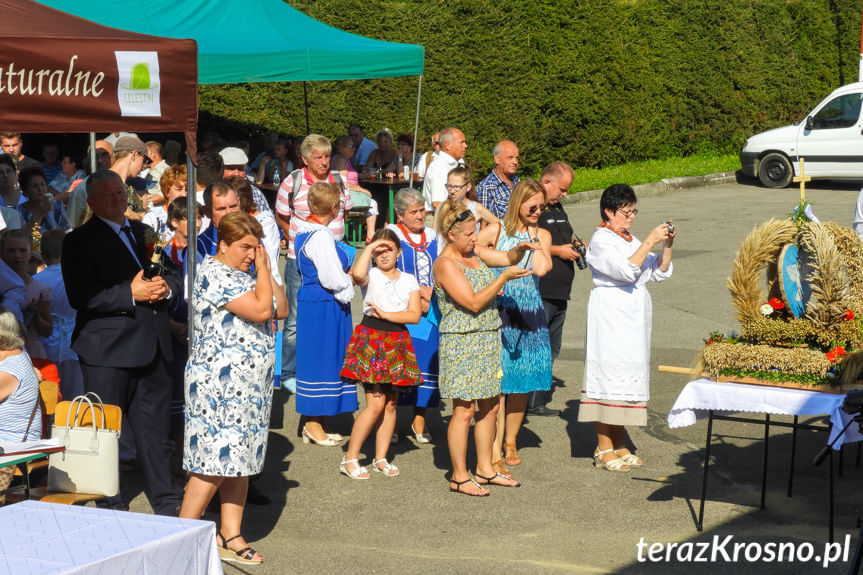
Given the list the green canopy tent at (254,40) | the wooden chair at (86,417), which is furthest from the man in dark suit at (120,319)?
the green canopy tent at (254,40)

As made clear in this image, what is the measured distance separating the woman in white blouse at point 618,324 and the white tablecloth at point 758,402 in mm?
830

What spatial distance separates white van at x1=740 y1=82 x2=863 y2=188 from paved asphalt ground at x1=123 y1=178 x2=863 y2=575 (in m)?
12.6

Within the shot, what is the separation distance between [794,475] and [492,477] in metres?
1.93

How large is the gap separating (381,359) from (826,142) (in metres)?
15.6

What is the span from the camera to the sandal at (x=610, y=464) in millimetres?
7129

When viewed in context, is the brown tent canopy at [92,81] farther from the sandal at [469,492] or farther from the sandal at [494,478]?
the sandal at [494,478]

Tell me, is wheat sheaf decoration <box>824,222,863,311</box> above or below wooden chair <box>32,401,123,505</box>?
above

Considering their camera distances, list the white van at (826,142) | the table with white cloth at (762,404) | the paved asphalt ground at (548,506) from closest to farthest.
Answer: the table with white cloth at (762,404), the paved asphalt ground at (548,506), the white van at (826,142)

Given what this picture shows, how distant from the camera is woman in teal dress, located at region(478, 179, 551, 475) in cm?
702

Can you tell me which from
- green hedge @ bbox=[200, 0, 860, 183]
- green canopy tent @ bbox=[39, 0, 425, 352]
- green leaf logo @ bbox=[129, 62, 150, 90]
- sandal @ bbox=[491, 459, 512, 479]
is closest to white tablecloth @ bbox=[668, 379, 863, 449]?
sandal @ bbox=[491, 459, 512, 479]

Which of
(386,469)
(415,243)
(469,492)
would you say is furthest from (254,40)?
(469,492)

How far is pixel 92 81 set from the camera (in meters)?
5.34

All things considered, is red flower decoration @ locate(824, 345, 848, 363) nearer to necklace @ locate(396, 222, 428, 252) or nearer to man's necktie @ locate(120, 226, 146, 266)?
necklace @ locate(396, 222, 428, 252)

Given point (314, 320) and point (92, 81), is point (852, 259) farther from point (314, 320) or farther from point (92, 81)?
point (92, 81)
